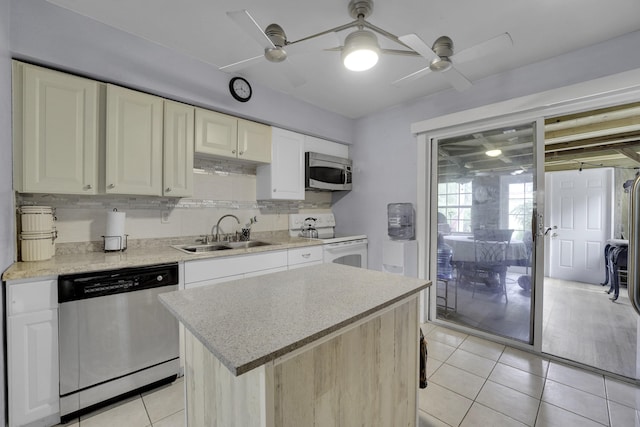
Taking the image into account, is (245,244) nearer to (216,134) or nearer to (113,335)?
(216,134)

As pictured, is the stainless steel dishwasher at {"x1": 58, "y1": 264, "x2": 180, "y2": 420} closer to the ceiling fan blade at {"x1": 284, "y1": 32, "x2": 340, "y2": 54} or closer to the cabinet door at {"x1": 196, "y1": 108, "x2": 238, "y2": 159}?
the cabinet door at {"x1": 196, "y1": 108, "x2": 238, "y2": 159}

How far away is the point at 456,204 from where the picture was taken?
9.34ft

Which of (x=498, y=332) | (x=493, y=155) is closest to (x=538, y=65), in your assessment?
(x=493, y=155)

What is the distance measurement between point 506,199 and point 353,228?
5.67 feet

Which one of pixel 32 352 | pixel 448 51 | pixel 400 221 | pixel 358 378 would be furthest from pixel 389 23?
pixel 32 352

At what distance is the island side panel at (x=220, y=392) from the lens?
29.6 inches

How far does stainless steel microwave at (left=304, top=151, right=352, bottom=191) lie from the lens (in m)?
3.20

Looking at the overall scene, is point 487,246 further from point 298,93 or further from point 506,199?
point 298,93

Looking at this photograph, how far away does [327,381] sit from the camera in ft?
3.04

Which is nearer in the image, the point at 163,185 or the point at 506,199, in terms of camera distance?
the point at 163,185

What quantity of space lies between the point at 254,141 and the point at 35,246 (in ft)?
5.77

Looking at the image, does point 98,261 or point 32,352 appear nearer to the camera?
point 32,352

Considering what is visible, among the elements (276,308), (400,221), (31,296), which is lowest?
(31,296)

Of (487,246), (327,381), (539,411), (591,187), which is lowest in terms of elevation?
(539,411)
